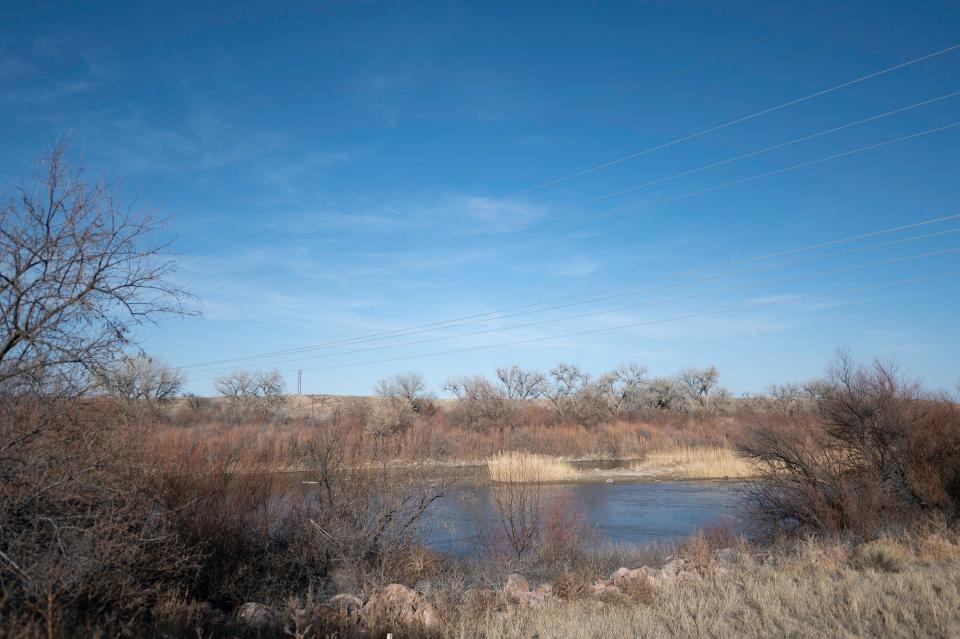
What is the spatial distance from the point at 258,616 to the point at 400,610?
2.35m

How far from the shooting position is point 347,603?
1123cm

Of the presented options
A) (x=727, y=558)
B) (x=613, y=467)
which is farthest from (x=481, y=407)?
(x=727, y=558)

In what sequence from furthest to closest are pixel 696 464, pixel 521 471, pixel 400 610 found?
1. pixel 696 464
2. pixel 521 471
3. pixel 400 610

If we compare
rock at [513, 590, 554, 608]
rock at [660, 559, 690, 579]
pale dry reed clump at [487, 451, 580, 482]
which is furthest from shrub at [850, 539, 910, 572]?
pale dry reed clump at [487, 451, 580, 482]

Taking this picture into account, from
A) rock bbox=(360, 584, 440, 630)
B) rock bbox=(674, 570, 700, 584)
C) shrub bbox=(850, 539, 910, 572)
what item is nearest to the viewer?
rock bbox=(360, 584, 440, 630)

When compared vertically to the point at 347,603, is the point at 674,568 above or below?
below

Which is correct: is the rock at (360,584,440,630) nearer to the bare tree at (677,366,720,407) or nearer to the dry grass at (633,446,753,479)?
the dry grass at (633,446,753,479)

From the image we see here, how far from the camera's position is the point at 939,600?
8672 mm

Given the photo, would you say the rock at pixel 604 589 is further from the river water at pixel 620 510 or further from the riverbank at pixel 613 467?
the riverbank at pixel 613 467

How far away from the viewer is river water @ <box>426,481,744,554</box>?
19453 mm

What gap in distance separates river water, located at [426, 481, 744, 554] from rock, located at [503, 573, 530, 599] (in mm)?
2775

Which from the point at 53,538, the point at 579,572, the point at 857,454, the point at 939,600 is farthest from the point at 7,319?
the point at 857,454

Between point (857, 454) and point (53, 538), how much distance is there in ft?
70.1

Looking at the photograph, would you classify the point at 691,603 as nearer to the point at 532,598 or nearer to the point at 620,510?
the point at 532,598
